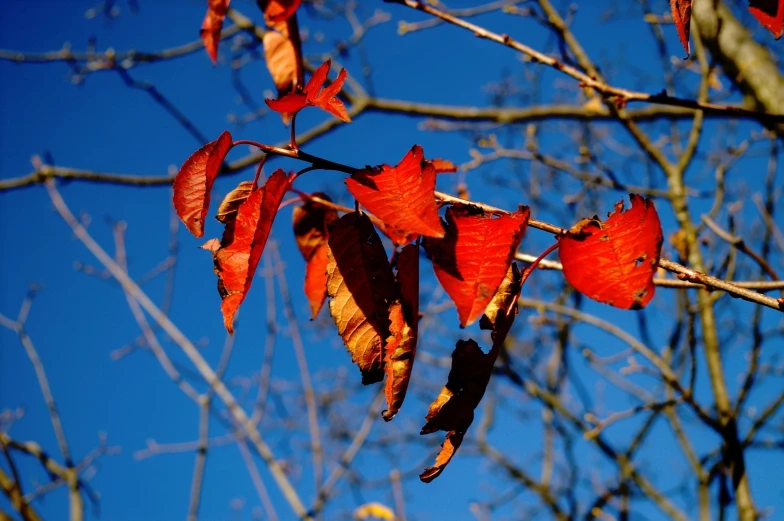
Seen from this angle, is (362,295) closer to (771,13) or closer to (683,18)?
(683,18)

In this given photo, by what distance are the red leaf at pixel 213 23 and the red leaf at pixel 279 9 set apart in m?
0.09

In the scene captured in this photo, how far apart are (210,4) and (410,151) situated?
446 mm

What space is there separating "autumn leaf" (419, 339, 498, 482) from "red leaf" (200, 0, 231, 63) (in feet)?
Result: 1.90

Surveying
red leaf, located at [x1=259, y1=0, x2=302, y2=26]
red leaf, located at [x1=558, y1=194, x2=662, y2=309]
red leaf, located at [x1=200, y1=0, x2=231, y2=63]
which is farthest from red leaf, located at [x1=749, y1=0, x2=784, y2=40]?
red leaf, located at [x1=200, y1=0, x2=231, y2=63]

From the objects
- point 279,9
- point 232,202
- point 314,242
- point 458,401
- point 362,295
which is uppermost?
point 279,9

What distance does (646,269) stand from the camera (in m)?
0.52

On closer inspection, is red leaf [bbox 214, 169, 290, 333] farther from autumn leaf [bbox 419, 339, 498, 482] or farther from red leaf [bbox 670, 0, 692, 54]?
red leaf [bbox 670, 0, 692, 54]

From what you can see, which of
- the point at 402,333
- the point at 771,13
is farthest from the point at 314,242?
the point at 771,13

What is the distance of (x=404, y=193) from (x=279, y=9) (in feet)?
1.23

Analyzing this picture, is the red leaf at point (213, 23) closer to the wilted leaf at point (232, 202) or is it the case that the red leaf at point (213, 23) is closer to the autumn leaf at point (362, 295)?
the wilted leaf at point (232, 202)

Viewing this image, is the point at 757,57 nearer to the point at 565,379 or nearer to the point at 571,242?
the point at 571,242

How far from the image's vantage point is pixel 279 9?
0.79 m

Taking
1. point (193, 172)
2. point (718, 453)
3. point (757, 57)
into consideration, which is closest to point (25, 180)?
point (193, 172)

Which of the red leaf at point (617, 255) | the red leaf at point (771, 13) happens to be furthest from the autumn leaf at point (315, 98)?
the red leaf at point (771, 13)
